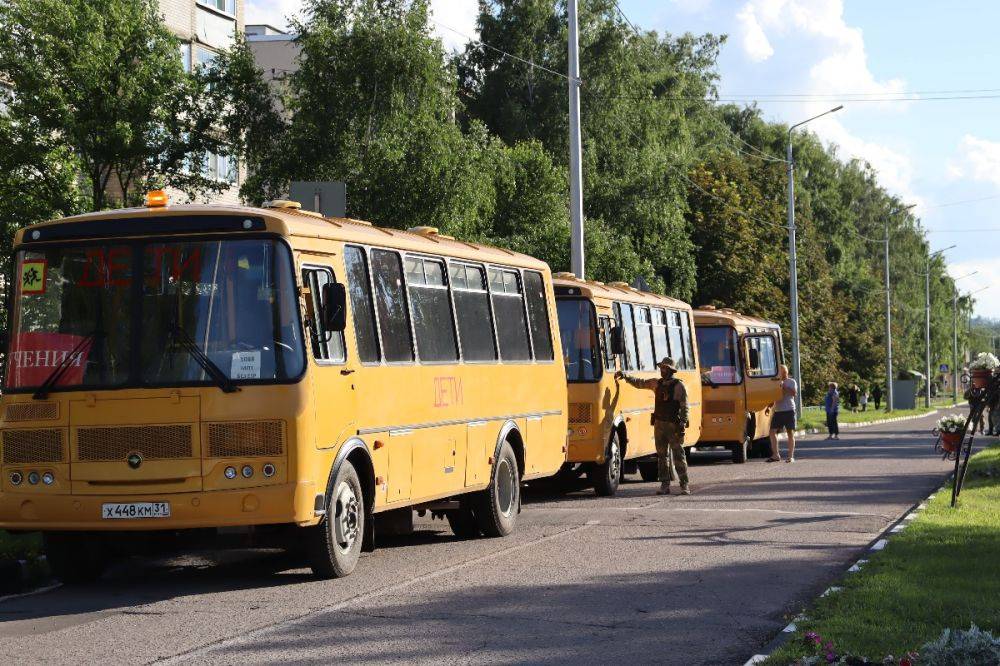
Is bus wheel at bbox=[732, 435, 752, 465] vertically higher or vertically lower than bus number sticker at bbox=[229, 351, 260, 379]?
lower

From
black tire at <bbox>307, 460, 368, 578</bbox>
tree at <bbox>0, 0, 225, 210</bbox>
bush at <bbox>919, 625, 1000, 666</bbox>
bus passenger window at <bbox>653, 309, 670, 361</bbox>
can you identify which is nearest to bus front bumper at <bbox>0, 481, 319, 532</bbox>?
black tire at <bbox>307, 460, 368, 578</bbox>

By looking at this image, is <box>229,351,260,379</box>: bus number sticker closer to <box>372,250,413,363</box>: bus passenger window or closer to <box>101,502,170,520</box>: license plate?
<box>101,502,170,520</box>: license plate

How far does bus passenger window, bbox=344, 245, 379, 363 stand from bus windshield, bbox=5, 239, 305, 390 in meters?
1.31

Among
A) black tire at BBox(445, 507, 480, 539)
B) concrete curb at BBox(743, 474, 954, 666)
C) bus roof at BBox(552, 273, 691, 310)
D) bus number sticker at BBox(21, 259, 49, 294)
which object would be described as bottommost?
concrete curb at BBox(743, 474, 954, 666)

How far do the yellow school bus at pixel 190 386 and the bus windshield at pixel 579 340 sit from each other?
30.3 feet

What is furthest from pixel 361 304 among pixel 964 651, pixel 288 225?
pixel 964 651

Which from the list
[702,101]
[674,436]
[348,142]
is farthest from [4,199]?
[702,101]

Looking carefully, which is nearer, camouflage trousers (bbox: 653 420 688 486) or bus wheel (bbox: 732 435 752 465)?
camouflage trousers (bbox: 653 420 688 486)

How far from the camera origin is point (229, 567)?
560 inches

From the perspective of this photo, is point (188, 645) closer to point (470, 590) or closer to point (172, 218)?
point (470, 590)

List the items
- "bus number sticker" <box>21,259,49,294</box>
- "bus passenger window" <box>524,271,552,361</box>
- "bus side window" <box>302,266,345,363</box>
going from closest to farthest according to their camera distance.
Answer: "bus side window" <box>302,266,345,363</box>
"bus number sticker" <box>21,259,49,294</box>
"bus passenger window" <box>524,271,552,361</box>

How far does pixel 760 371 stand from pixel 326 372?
2454 cm

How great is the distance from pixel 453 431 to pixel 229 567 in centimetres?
255

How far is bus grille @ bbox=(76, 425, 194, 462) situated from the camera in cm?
1190
